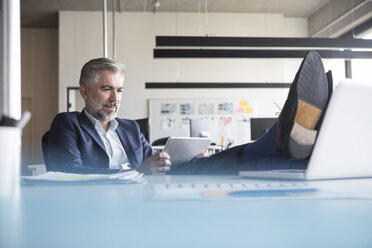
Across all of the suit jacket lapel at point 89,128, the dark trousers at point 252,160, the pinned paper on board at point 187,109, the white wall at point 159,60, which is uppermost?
the white wall at point 159,60

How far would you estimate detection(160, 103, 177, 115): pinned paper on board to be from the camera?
26.0 feet

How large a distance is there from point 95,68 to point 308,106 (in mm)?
1565

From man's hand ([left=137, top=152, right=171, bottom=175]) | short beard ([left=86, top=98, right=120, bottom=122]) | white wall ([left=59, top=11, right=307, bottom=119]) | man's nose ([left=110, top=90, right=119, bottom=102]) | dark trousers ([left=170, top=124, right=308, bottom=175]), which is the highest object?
white wall ([left=59, top=11, right=307, bottom=119])

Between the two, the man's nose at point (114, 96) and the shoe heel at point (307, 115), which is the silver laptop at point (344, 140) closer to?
the shoe heel at point (307, 115)

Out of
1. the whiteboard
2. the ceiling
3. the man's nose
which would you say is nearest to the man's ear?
the man's nose

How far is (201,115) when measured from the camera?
26.3 feet

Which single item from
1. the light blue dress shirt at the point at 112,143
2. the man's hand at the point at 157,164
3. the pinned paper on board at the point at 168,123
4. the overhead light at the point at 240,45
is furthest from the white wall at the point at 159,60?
the man's hand at the point at 157,164

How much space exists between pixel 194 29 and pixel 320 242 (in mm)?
8025

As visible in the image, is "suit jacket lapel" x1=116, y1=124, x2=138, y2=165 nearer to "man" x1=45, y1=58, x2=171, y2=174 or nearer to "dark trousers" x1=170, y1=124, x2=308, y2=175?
"man" x1=45, y1=58, x2=171, y2=174

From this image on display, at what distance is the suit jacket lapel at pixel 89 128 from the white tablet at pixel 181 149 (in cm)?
33

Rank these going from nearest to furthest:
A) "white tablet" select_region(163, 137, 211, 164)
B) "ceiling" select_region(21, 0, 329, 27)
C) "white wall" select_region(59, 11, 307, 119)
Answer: "white tablet" select_region(163, 137, 211, 164) < "ceiling" select_region(21, 0, 329, 27) < "white wall" select_region(59, 11, 307, 119)

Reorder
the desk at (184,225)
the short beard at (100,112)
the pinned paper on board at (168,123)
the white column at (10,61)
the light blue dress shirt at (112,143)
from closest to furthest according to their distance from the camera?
the desk at (184,225)
the white column at (10,61)
the light blue dress shirt at (112,143)
the short beard at (100,112)
the pinned paper on board at (168,123)

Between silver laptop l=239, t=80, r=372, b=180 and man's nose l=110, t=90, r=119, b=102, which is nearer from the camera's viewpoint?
silver laptop l=239, t=80, r=372, b=180

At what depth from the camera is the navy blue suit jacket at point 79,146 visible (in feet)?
5.53
